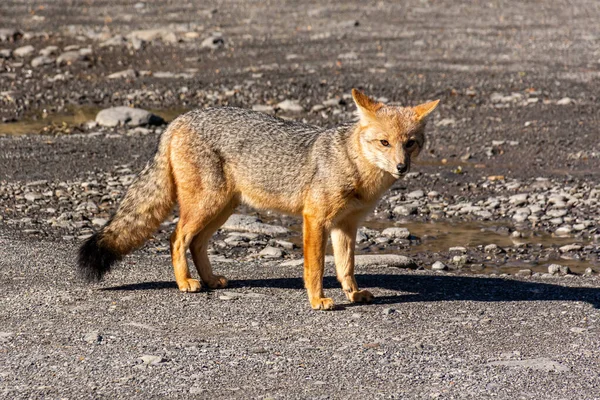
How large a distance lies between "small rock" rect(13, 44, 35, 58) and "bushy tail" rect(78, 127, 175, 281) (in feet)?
44.4

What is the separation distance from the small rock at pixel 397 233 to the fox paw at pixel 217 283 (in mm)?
2582

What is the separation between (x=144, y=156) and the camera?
42.3 feet

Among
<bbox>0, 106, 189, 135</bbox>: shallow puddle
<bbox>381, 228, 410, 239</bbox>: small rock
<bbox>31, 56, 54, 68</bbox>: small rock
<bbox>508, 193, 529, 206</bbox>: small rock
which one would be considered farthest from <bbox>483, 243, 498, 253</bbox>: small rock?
<bbox>31, 56, 54, 68</bbox>: small rock

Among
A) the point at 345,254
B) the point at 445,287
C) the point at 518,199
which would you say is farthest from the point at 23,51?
the point at 445,287

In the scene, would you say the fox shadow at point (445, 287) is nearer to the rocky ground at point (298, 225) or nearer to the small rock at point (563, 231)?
the rocky ground at point (298, 225)

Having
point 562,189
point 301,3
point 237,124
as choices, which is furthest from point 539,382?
point 301,3

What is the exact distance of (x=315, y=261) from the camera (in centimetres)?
708

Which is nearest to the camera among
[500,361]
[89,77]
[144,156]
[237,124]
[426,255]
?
[500,361]

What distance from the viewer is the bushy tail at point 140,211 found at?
24.2 ft

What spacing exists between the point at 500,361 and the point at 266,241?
4010mm

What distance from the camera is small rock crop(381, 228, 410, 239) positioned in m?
9.69

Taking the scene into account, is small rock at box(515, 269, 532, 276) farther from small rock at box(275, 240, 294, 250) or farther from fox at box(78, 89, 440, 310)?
small rock at box(275, 240, 294, 250)

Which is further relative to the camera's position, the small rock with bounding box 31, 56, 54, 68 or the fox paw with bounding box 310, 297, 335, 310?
the small rock with bounding box 31, 56, 54, 68

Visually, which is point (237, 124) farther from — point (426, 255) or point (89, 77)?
point (89, 77)
